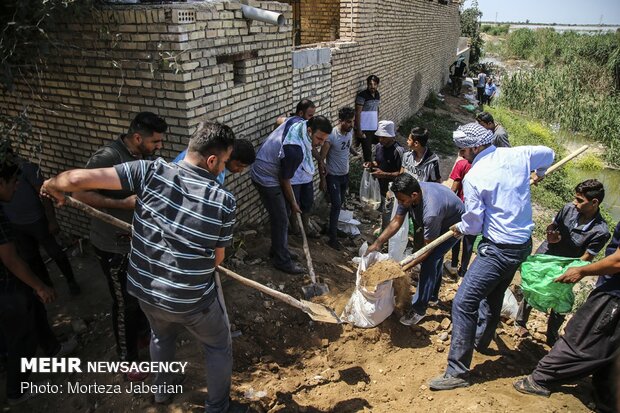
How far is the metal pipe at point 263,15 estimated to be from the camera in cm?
392

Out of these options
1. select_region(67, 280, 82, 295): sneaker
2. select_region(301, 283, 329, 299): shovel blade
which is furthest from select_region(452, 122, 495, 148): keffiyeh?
Result: select_region(67, 280, 82, 295): sneaker

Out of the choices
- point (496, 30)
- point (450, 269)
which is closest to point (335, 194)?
point (450, 269)

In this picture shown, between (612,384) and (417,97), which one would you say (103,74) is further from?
(417,97)

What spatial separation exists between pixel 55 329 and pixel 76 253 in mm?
1162

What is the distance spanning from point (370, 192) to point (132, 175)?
492 cm

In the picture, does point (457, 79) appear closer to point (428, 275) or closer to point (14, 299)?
point (428, 275)

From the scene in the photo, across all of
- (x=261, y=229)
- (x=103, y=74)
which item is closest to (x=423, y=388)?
(x=261, y=229)

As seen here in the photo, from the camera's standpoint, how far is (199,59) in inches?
145

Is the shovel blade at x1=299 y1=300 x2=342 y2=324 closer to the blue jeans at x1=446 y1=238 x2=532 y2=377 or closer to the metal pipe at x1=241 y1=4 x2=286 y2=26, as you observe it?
the blue jeans at x1=446 y1=238 x2=532 y2=377

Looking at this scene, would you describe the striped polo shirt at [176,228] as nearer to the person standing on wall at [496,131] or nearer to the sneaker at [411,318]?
the sneaker at [411,318]

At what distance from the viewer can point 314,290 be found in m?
4.20

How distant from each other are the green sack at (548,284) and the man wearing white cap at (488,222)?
32cm

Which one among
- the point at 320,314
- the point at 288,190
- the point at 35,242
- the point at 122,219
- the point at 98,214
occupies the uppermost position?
the point at 98,214

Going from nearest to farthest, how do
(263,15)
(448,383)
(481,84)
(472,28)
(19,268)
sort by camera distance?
1. (19,268)
2. (448,383)
3. (263,15)
4. (481,84)
5. (472,28)
